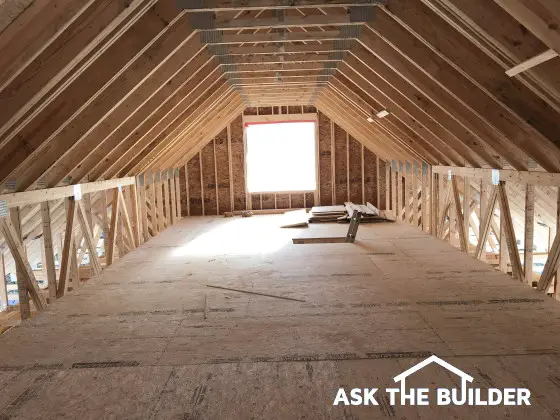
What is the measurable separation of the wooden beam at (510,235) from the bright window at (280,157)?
30.4 ft

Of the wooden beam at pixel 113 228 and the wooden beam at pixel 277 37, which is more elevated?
the wooden beam at pixel 277 37

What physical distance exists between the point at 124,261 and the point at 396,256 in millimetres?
4383

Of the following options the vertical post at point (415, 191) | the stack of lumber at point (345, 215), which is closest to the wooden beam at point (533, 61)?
the vertical post at point (415, 191)

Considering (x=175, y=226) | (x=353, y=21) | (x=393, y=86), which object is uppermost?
(x=353, y=21)

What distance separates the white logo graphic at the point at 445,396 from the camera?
318 centimetres

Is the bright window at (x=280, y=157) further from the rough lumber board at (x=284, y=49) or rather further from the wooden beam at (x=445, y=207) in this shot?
the rough lumber board at (x=284, y=49)

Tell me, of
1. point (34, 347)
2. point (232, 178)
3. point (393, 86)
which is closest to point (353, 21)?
point (393, 86)

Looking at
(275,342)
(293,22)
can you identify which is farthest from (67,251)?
(293,22)

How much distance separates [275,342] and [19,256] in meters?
3.31

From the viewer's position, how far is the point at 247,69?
7.98 meters

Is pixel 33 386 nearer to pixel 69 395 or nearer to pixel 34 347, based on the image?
pixel 69 395

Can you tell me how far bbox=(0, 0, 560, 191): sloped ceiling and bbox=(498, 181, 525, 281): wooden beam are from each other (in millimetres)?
473

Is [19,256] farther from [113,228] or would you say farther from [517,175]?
[517,175]

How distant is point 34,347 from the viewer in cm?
432
